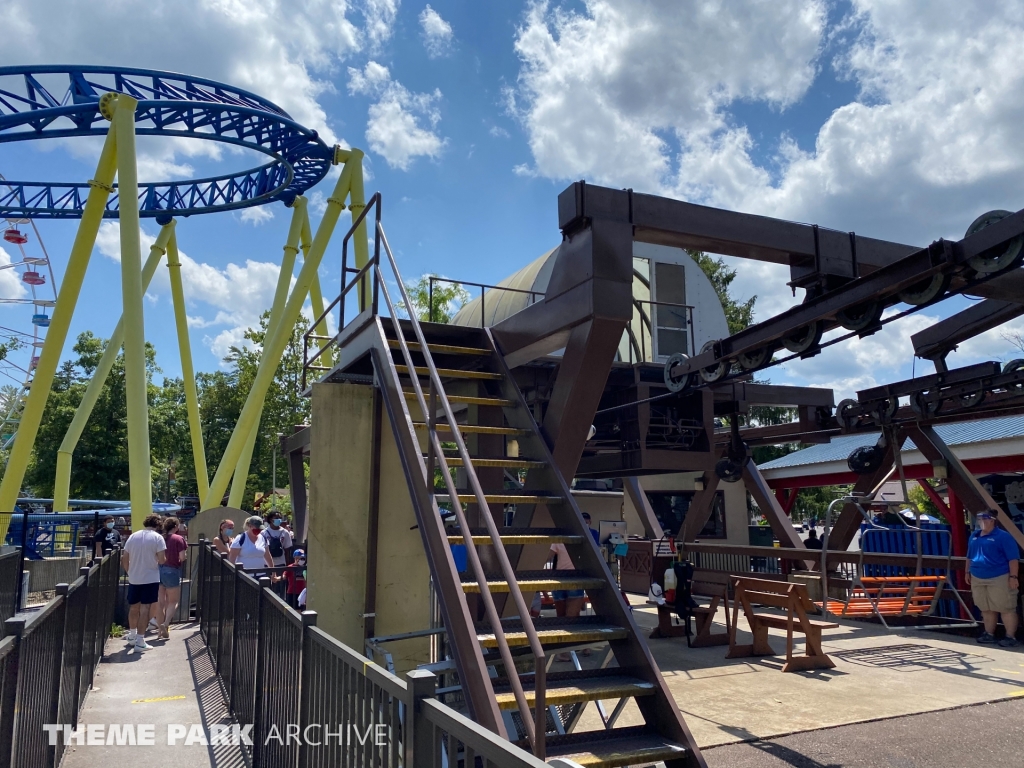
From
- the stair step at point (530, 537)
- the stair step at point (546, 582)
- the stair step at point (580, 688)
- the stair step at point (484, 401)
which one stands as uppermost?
the stair step at point (484, 401)

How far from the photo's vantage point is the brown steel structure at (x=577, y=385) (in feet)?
14.7

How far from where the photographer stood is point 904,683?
313 inches

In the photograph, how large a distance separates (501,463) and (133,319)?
14731 mm

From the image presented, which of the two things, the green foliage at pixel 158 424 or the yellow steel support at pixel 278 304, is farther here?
the green foliage at pixel 158 424

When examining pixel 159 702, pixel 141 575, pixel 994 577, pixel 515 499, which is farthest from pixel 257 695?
pixel 994 577

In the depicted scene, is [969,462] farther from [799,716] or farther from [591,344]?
[591,344]

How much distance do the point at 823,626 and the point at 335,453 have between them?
19.2 feet

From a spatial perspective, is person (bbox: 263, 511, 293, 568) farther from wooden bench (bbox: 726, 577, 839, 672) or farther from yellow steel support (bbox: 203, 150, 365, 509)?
wooden bench (bbox: 726, 577, 839, 672)

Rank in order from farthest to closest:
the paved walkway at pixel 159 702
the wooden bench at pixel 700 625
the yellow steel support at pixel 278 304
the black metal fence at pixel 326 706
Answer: the yellow steel support at pixel 278 304
the wooden bench at pixel 700 625
the paved walkway at pixel 159 702
the black metal fence at pixel 326 706

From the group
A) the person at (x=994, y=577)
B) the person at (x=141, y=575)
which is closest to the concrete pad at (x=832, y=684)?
the person at (x=994, y=577)

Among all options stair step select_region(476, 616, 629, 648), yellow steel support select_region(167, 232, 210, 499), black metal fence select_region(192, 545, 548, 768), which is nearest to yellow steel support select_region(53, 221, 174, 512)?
yellow steel support select_region(167, 232, 210, 499)

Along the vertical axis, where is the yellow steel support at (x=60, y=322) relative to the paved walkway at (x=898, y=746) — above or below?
above

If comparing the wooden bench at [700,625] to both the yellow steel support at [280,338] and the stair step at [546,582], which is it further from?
the yellow steel support at [280,338]

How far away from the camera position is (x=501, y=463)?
236 inches
